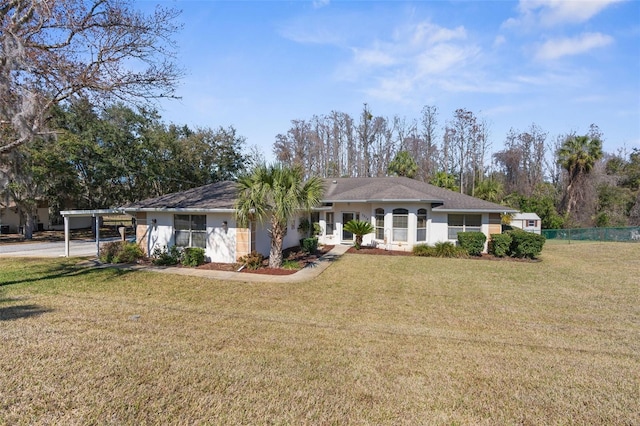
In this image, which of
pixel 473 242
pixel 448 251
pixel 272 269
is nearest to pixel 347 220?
pixel 448 251

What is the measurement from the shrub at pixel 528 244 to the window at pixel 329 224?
9.71m

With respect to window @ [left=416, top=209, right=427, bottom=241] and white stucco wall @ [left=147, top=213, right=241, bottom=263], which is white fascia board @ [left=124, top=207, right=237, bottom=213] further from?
window @ [left=416, top=209, right=427, bottom=241]

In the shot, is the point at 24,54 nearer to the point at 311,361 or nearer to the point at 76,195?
the point at 311,361

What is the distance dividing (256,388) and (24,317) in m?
5.47

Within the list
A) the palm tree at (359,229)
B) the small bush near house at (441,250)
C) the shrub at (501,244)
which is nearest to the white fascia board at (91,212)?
the palm tree at (359,229)

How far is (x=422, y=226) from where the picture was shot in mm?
16797

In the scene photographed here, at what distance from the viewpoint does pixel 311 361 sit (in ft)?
14.7

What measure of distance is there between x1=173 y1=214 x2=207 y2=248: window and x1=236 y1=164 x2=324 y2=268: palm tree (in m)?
2.22

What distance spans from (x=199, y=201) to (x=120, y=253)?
3.77 metres

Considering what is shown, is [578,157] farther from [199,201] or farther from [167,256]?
[167,256]

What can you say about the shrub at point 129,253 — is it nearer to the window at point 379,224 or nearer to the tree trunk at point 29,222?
the window at point 379,224

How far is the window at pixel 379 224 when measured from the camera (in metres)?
17.5

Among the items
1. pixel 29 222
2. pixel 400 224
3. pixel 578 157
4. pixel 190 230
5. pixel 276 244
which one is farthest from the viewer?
pixel 578 157

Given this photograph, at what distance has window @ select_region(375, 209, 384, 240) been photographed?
57.3 ft
